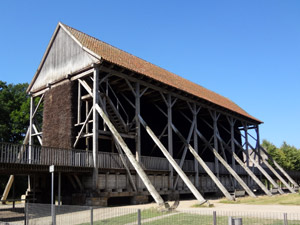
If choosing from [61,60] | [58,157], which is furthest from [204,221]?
[61,60]

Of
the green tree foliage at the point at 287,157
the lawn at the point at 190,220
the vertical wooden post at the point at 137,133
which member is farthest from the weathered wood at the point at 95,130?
the green tree foliage at the point at 287,157

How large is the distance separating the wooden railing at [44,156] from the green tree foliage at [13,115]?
21833 mm

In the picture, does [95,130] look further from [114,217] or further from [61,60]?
[114,217]

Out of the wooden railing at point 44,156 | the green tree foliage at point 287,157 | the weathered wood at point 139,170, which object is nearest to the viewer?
the weathered wood at point 139,170

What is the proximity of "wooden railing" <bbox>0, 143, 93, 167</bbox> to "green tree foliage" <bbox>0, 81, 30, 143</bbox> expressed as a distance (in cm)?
2183

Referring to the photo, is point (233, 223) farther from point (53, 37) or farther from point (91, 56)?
point (53, 37)

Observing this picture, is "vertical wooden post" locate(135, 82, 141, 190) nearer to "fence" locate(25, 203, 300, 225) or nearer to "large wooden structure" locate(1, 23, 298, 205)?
"large wooden structure" locate(1, 23, 298, 205)

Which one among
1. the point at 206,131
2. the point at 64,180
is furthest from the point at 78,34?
the point at 206,131

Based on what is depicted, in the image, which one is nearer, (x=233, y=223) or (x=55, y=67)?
(x=233, y=223)

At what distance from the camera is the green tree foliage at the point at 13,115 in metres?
37.5

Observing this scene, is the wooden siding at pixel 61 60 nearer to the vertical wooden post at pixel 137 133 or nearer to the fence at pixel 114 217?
the vertical wooden post at pixel 137 133

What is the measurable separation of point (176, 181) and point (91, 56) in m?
10.2

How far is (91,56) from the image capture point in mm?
19203

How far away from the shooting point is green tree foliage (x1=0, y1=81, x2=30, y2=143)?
123ft
